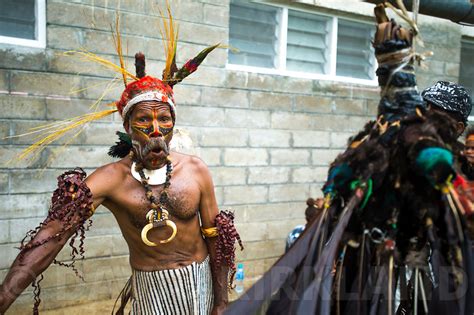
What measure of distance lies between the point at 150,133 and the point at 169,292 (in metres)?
0.93

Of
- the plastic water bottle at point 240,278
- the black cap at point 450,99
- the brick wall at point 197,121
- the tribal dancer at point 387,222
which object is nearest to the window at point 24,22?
the brick wall at point 197,121

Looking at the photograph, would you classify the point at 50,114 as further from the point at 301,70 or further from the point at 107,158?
the point at 301,70

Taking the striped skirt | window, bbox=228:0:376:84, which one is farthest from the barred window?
the striped skirt

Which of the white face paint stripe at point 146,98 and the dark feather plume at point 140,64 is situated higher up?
the dark feather plume at point 140,64

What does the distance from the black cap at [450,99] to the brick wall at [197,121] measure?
2655 mm

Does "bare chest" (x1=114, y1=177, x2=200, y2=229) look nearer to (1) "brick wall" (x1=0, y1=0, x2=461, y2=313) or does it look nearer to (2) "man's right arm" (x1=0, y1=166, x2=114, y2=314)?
(2) "man's right arm" (x1=0, y1=166, x2=114, y2=314)

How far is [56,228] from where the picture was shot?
2.67 metres

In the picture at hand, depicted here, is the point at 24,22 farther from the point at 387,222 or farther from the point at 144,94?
the point at 387,222

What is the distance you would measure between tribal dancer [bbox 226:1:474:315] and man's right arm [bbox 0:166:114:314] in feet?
4.39

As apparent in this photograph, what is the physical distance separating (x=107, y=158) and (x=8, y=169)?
0.90 metres

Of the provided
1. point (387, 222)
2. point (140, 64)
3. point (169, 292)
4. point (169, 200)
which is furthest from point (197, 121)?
point (387, 222)

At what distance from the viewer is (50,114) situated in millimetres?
4602

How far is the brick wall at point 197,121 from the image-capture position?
4.50 m

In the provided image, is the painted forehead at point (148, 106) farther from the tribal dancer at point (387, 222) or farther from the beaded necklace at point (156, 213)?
the tribal dancer at point (387, 222)
